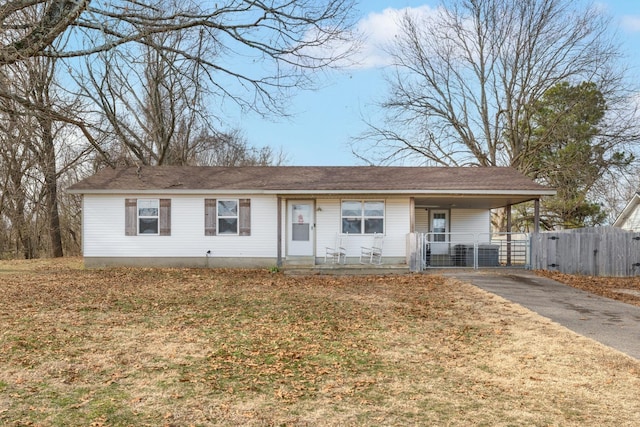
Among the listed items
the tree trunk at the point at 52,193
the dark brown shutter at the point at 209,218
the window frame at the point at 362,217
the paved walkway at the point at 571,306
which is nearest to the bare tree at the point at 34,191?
the tree trunk at the point at 52,193

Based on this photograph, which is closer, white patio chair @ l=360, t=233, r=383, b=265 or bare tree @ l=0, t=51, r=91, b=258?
white patio chair @ l=360, t=233, r=383, b=265

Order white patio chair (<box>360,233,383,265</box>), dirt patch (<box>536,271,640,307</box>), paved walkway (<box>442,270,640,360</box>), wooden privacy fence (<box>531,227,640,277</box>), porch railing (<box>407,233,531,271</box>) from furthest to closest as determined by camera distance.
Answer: white patio chair (<box>360,233,383,265</box>), porch railing (<box>407,233,531,271</box>), wooden privacy fence (<box>531,227,640,277</box>), dirt patch (<box>536,271,640,307</box>), paved walkway (<box>442,270,640,360</box>)

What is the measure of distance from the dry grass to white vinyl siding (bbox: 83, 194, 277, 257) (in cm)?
639

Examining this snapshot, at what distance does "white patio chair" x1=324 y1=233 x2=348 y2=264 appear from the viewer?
16.8 m

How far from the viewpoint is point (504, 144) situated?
2836 centimetres

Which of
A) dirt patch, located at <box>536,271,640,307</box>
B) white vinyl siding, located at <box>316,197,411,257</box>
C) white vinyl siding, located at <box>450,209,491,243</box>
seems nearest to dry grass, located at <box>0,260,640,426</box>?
dirt patch, located at <box>536,271,640,307</box>

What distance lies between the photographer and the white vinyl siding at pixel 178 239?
55.6 feet

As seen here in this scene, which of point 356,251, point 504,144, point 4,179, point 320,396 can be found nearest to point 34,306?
point 320,396

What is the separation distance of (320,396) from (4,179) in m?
25.7

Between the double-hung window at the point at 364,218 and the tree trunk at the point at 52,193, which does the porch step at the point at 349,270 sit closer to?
the double-hung window at the point at 364,218

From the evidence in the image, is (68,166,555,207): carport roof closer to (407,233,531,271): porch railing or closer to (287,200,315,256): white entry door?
(287,200,315,256): white entry door

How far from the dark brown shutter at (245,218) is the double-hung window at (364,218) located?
3.14 meters

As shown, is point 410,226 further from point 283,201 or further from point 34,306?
point 34,306

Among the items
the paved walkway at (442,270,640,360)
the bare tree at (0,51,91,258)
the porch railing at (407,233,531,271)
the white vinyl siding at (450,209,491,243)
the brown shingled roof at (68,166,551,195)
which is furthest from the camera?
the bare tree at (0,51,91,258)
